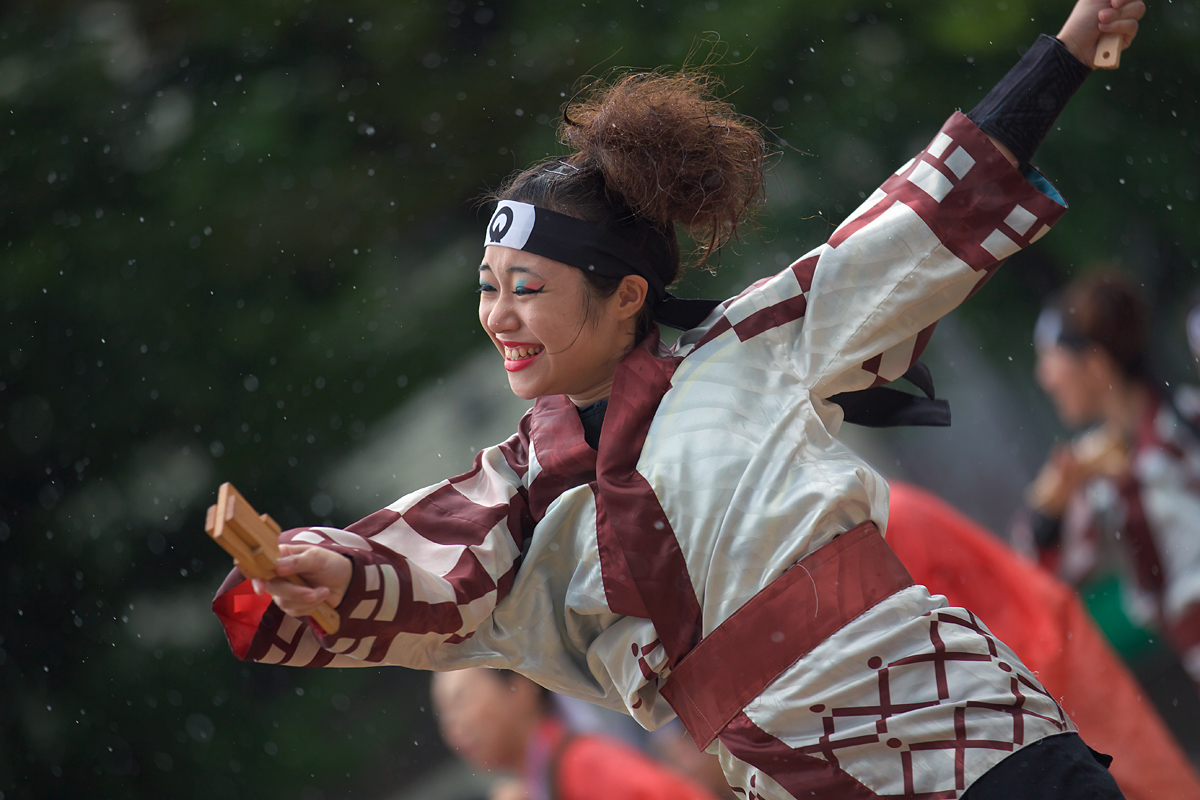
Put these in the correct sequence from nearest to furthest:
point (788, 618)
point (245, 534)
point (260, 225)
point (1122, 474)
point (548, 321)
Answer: point (245, 534), point (788, 618), point (548, 321), point (260, 225), point (1122, 474)

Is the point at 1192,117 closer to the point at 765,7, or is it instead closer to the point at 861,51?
the point at 861,51

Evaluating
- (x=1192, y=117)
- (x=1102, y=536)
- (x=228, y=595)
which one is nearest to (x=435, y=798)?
(x=1102, y=536)

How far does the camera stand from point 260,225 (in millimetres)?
3160

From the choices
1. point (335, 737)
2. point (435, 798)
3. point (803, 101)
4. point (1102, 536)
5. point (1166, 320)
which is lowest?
point (435, 798)

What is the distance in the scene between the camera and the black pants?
1.00 metres

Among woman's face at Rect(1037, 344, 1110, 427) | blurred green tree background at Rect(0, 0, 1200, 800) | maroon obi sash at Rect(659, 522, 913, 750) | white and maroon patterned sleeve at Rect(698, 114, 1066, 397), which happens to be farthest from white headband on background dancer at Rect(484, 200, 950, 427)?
woman's face at Rect(1037, 344, 1110, 427)

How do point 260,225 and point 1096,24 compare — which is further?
point 260,225

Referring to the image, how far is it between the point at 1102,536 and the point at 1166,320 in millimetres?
814

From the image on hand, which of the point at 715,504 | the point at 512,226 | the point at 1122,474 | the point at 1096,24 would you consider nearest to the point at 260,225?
the point at 512,226

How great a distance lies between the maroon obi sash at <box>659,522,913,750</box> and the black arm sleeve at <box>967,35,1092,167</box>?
439 millimetres

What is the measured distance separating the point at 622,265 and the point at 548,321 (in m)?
0.12

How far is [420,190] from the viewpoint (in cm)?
322

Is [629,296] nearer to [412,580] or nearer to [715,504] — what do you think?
[715,504]

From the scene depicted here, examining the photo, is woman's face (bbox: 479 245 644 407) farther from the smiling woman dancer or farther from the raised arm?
the raised arm
